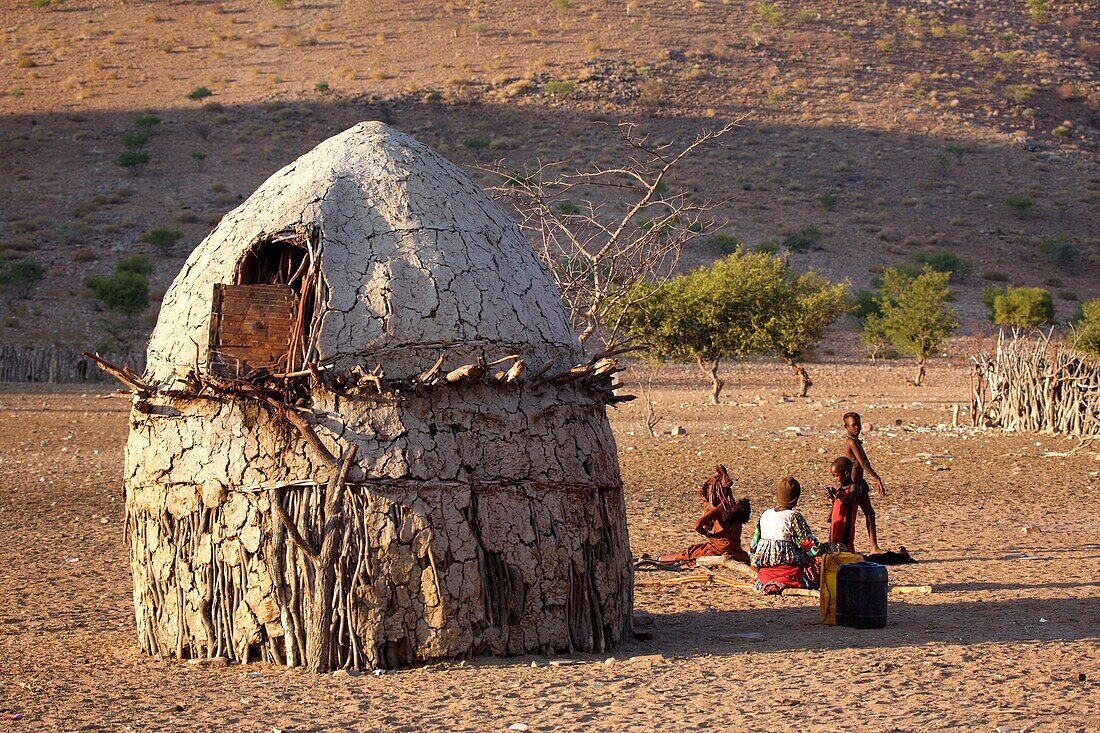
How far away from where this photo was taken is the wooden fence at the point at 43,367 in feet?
95.2

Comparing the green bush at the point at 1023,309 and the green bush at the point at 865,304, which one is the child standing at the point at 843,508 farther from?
the green bush at the point at 865,304

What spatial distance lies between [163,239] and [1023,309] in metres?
28.2

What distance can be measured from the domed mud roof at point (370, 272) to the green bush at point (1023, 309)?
32.9m

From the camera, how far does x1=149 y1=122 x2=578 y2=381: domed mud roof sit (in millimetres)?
6273

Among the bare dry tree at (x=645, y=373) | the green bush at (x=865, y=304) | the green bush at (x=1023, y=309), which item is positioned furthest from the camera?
the green bush at (x=865, y=304)

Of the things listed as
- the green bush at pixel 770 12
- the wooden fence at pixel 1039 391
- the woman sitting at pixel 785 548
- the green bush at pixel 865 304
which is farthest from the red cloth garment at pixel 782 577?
the green bush at pixel 770 12

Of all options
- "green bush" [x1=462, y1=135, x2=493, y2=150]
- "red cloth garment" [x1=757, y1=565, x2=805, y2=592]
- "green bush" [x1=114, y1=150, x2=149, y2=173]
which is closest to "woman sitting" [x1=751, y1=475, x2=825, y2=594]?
"red cloth garment" [x1=757, y1=565, x2=805, y2=592]

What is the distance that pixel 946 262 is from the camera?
45188mm

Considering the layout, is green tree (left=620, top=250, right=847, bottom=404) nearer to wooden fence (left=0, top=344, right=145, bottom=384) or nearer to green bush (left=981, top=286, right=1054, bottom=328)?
wooden fence (left=0, top=344, right=145, bottom=384)

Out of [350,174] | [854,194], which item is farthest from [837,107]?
[350,174]

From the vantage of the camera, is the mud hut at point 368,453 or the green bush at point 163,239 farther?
the green bush at point 163,239

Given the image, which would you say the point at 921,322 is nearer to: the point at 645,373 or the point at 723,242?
the point at 645,373

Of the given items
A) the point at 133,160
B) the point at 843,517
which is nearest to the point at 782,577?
the point at 843,517

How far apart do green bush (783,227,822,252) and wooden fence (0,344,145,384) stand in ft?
83.3
